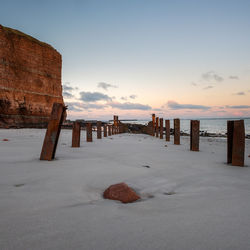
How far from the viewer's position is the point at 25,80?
68.7 ft

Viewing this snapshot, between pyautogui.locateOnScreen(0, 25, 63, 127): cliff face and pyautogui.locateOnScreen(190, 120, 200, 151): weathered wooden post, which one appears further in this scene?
pyautogui.locateOnScreen(0, 25, 63, 127): cliff face

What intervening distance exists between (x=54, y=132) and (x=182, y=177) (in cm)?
231

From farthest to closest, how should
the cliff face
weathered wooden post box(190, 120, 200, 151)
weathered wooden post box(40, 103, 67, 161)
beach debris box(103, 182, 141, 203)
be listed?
the cliff face
weathered wooden post box(190, 120, 200, 151)
weathered wooden post box(40, 103, 67, 161)
beach debris box(103, 182, 141, 203)

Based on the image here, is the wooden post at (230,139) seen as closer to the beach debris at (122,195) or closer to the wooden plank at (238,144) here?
the wooden plank at (238,144)

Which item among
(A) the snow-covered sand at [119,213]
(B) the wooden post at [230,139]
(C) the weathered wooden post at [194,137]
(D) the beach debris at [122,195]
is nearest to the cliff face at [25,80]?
(C) the weathered wooden post at [194,137]

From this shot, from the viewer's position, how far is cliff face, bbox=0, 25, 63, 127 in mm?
18625

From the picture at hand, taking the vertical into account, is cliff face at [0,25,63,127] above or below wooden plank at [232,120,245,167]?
above

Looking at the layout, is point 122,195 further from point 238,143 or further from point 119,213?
point 238,143

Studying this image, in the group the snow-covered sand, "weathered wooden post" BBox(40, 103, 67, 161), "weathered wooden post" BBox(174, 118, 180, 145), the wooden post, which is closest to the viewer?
the snow-covered sand

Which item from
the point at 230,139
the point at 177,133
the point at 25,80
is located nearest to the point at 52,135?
the point at 230,139

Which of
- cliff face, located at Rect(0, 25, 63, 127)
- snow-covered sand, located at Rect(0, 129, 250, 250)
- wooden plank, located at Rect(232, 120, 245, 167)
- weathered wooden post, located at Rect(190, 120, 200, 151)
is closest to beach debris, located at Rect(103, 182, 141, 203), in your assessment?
snow-covered sand, located at Rect(0, 129, 250, 250)

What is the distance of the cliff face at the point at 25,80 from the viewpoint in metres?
18.6

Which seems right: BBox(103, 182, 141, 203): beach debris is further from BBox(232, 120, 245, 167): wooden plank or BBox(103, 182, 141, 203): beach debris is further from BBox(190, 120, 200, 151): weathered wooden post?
BBox(190, 120, 200, 151): weathered wooden post

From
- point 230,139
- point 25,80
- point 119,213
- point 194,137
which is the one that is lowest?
point 119,213
